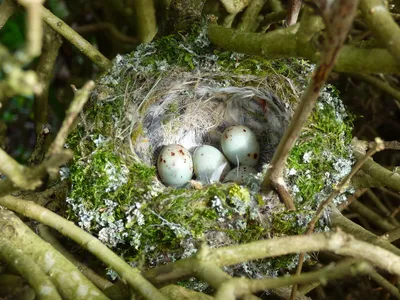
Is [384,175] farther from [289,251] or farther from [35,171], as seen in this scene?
[35,171]

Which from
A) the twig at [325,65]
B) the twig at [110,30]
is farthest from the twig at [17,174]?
the twig at [110,30]

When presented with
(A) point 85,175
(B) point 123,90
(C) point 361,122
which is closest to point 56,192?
(A) point 85,175

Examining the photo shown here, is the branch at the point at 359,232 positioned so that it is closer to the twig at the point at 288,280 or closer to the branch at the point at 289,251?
the branch at the point at 289,251

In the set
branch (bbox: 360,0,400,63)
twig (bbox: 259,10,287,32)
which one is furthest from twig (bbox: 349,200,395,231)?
branch (bbox: 360,0,400,63)

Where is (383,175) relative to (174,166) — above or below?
above

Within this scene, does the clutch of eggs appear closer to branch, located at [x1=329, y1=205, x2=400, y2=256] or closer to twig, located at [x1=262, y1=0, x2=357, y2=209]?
branch, located at [x1=329, y1=205, x2=400, y2=256]

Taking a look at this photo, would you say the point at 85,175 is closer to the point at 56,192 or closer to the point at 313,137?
the point at 56,192

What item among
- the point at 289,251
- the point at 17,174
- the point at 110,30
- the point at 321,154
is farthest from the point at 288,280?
the point at 110,30
